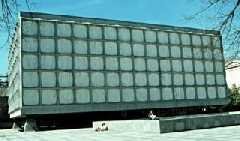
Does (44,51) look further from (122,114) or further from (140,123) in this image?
(140,123)

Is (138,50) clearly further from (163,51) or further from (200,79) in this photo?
(200,79)

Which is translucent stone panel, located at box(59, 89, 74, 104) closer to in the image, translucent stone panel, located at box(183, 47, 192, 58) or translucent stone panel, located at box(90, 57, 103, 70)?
translucent stone panel, located at box(90, 57, 103, 70)

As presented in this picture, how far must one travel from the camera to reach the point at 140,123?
83.1ft

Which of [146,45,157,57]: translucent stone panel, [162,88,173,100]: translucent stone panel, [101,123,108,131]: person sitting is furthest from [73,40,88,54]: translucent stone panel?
[101,123,108,131]: person sitting

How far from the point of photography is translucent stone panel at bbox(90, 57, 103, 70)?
152 feet

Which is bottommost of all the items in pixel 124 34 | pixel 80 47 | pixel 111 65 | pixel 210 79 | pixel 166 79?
pixel 166 79

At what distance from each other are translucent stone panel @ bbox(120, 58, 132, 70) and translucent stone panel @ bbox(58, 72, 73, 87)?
6.70m

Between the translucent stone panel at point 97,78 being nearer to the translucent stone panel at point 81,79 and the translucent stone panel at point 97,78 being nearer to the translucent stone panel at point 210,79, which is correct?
the translucent stone panel at point 81,79

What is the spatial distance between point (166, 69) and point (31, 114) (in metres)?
18.4

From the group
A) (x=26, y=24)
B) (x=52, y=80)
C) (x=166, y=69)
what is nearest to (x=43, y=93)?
(x=52, y=80)

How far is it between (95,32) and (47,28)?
18.8 ft

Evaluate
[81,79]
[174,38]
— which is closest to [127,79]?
[81,79]

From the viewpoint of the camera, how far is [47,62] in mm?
43656

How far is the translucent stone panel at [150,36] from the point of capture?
51.0 metres
